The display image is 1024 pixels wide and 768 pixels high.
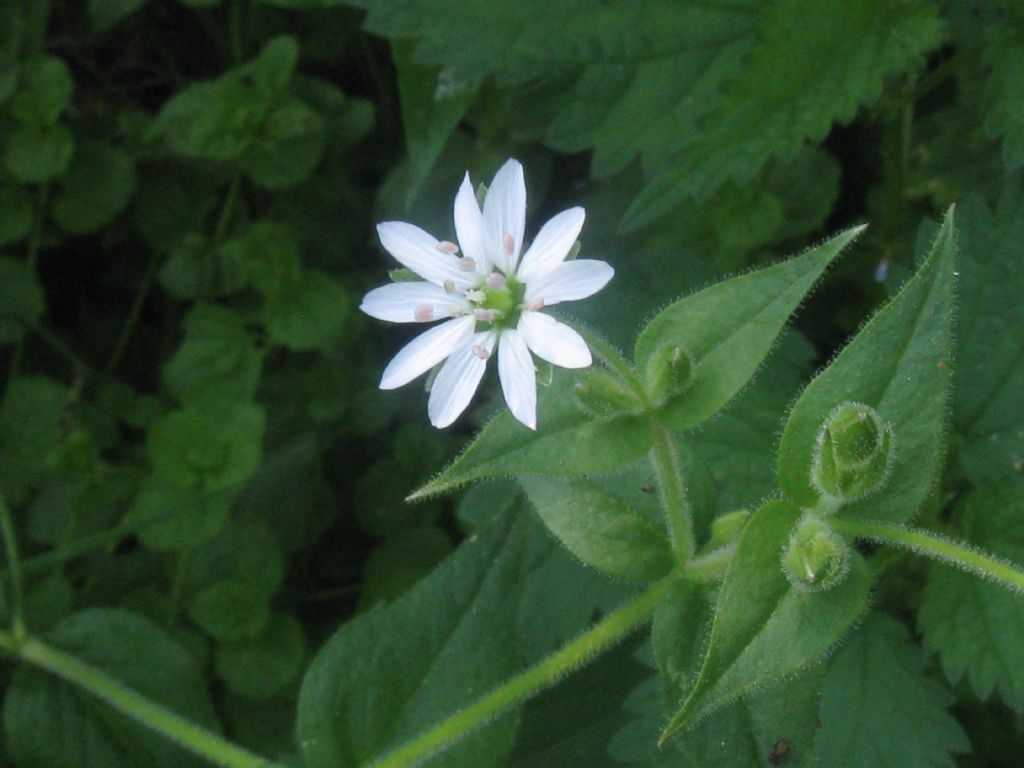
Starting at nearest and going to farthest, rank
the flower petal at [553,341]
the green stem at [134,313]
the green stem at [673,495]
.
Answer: the flower petal at [553,341] < the green stem at [673,495] < the green stem at [134,313]

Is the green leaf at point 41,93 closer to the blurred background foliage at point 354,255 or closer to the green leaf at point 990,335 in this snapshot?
the blurred background foliage at point 354,255

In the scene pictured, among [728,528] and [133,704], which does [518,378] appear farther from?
[133,704]

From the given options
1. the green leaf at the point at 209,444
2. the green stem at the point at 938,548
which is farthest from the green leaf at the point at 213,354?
the green stem at the point at 938,548

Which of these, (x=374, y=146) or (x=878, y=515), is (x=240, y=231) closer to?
(x=374, y=146)

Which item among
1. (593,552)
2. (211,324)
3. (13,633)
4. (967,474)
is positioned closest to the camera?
(593,552)

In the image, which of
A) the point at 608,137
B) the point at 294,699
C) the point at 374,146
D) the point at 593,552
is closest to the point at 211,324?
the point at 374,146

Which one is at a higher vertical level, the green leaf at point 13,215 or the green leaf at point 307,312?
the green leaf at point 13,215
